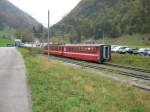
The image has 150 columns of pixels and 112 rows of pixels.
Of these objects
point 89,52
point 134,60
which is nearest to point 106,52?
point 89,52

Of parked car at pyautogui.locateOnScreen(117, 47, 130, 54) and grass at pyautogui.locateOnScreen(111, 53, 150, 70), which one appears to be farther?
parked car at pyautogui.locateOnScreen(117, 47, 130, 54)

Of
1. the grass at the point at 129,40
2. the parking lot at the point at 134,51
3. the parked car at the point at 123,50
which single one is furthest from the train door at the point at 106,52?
the grass at the point at 129,40

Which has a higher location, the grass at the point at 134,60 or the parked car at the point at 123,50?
the parked car at the point at 123,50

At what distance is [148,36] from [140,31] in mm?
8548

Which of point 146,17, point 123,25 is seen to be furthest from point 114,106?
point 123,25

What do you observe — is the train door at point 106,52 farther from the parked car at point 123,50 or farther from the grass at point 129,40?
the grass at point 129,40

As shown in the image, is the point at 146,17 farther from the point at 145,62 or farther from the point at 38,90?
the point at 38,90

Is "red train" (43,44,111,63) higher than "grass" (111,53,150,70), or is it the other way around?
"red train" (43,44,111,63)

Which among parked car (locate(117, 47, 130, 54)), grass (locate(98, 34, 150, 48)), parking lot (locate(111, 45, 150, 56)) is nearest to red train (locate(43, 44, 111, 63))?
parking lot (locate(111, 45, 150, 56))

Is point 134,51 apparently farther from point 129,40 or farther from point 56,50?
point 129,40

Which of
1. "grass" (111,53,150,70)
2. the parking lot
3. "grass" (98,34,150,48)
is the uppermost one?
"grass" (98,34,150,48)

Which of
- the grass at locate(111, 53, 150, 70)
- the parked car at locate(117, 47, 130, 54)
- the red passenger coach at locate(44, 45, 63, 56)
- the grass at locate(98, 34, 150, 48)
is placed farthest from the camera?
the grass at locate(98, 34, 150, 48)

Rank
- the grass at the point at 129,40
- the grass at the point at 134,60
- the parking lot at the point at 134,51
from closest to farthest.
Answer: the grass at the point at 134,60 → the parking lot at the point at 134,51 → the grass at the point at 129,40

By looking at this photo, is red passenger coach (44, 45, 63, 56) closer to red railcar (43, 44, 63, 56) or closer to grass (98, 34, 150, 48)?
red railcar (43, 44, 63, 56)
